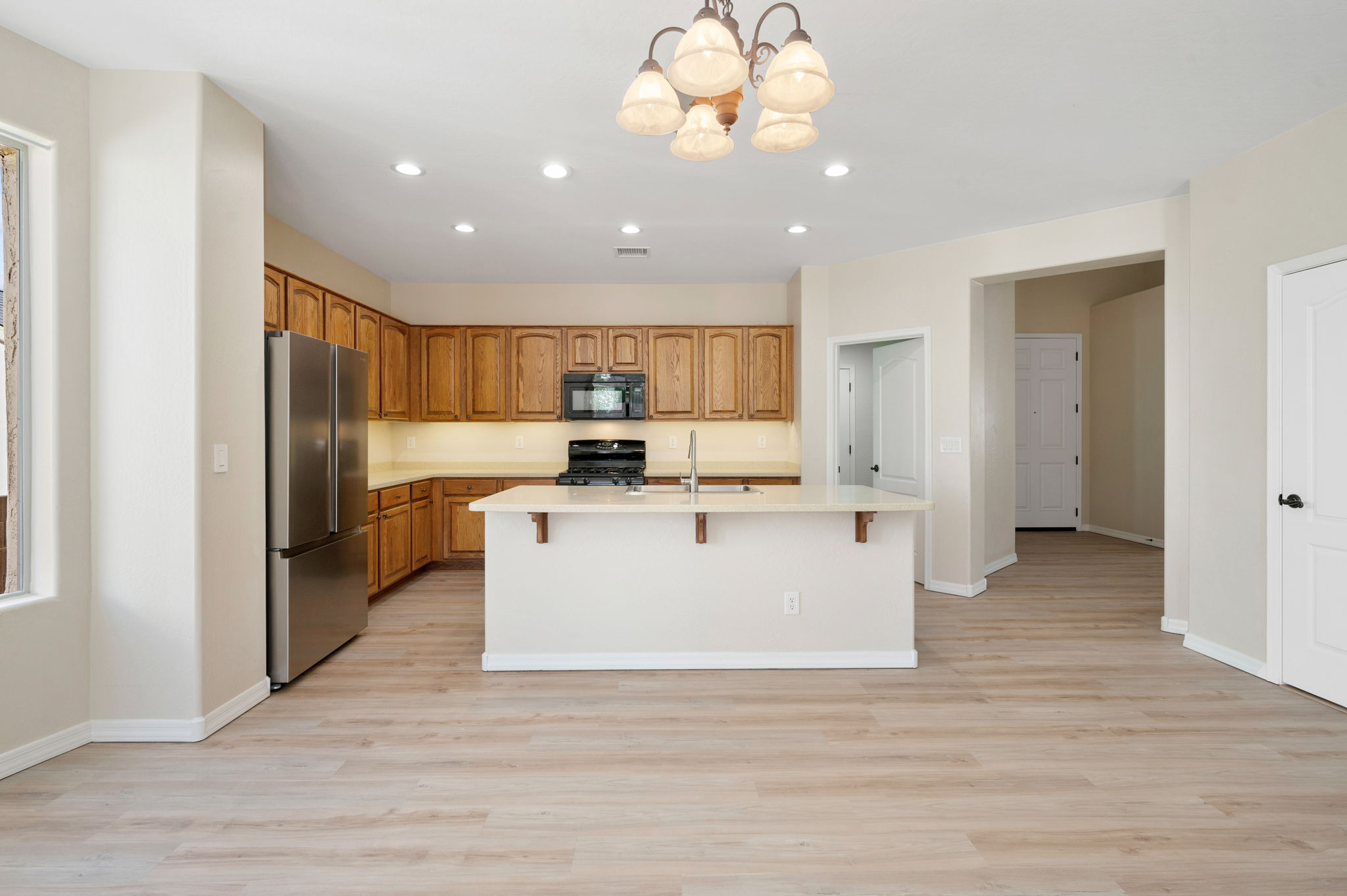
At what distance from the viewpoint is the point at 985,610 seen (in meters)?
4.27

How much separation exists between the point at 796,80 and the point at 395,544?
14.3 ft

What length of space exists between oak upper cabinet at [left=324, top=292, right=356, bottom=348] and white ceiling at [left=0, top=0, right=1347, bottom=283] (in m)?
0.51

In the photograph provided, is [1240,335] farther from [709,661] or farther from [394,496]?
[394,496]

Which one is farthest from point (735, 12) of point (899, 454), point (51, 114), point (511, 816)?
point (899, 454)

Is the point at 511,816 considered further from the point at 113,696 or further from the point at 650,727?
the point at 113,696

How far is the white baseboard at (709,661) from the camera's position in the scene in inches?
128

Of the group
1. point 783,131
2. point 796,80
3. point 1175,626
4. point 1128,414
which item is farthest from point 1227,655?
point 1128,414

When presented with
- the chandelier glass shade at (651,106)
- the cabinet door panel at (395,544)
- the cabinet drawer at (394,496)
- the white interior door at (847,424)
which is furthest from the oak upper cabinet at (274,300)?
the white interior door at (847,424)

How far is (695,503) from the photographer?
121 inches

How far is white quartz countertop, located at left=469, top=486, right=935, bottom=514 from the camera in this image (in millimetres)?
2982

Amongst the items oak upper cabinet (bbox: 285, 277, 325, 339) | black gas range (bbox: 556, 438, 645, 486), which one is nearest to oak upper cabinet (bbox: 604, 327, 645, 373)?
black gas range (bbox: 556, 438, 645, 486)

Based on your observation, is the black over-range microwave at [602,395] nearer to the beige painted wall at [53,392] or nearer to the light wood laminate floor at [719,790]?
the light wood laminate floor at [719,790]

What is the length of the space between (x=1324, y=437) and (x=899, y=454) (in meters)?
2.64

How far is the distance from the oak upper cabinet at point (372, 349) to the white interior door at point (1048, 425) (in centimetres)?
679
